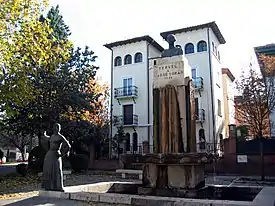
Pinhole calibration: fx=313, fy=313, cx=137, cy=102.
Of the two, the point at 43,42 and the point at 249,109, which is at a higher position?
the point at 43,42

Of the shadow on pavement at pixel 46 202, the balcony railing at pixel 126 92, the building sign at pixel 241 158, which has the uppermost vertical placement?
the balcony railing at pixel 126 92

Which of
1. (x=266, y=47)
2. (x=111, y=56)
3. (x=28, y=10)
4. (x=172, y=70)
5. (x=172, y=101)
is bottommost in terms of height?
(x=172, y=101)

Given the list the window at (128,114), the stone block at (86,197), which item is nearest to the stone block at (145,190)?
the stone block at (86,197)

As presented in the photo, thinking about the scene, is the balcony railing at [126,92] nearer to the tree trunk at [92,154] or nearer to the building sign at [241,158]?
the tree trunk at [92,154]

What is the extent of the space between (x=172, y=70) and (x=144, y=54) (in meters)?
23.9

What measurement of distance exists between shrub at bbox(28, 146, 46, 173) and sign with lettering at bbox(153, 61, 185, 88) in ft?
46.2

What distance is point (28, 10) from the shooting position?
11516 millimetres

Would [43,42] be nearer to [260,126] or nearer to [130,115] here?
[260,126]

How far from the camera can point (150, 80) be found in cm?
3189

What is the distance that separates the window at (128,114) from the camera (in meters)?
32.5

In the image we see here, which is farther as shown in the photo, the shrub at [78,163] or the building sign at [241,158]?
the shrub at [78,163]

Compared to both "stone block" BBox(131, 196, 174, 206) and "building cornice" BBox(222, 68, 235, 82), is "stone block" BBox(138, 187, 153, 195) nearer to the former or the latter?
"stone block" BBox(131, 196, 174, 206)

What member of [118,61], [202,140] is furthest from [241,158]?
[118,61]

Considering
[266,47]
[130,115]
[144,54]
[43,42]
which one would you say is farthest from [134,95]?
[43,42]
